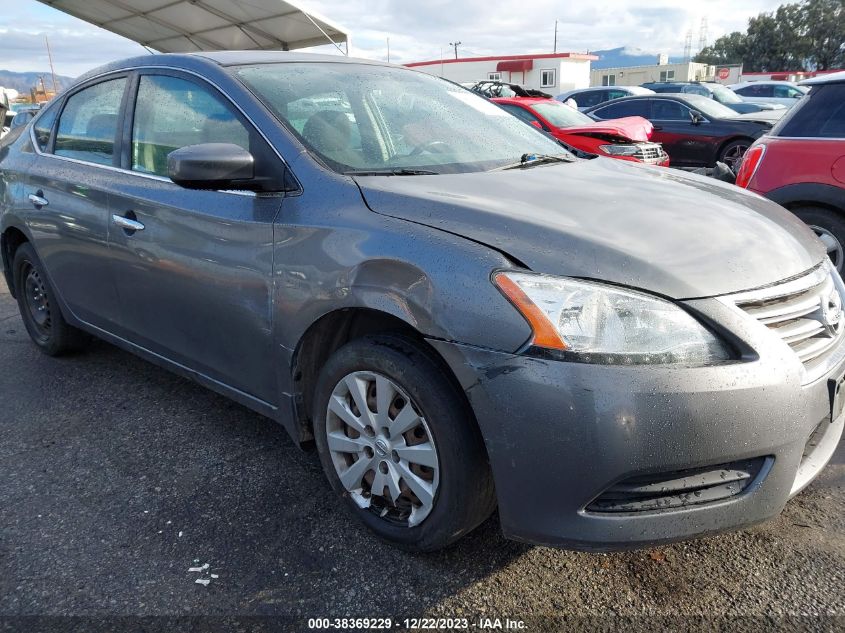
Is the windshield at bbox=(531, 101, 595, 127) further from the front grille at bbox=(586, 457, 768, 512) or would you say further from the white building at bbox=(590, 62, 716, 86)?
the white building at bbox=(590, 62, 716, 86)

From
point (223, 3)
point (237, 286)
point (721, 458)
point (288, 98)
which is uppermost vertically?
point (223, 3)

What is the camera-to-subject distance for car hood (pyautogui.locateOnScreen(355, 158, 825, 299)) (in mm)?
1858

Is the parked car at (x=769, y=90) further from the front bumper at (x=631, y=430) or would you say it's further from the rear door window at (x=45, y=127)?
the front bumper at (x=631, y=430)

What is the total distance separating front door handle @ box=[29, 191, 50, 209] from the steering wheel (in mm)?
2194

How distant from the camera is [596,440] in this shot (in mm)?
1739

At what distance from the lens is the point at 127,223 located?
3.01 meters

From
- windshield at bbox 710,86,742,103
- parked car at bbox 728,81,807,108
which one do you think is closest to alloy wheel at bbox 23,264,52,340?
windshield at bbox 710,86,742,103

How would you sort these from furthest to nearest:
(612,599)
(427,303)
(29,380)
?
Answer: (29,380), (612,599), (427,303)

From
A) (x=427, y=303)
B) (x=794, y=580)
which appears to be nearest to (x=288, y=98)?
(x=427, y=303)

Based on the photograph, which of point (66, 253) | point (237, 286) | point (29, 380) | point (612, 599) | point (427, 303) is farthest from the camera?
point (29, 380)

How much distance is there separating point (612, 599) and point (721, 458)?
622 mm

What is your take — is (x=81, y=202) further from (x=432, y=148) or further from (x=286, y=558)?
(x=286, y=558)

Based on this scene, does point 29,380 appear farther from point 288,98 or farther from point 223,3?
point 223,3

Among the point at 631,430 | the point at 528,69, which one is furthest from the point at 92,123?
the point at 528,69
